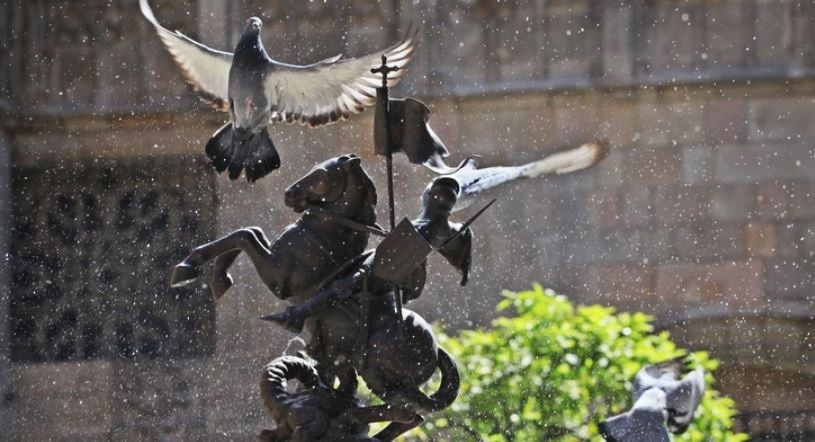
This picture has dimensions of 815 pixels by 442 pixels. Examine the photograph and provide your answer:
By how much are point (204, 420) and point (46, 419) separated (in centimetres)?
112

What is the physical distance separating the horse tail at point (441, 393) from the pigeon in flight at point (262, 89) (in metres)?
0.60

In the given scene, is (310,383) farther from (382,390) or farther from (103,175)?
(103,175)

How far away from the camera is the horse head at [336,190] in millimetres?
3867

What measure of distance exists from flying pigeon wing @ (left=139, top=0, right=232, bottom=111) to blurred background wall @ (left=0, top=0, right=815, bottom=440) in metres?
5.73

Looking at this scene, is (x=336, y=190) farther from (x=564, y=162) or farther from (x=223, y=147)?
(x=564, y=162)

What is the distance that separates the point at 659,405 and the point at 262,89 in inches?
110

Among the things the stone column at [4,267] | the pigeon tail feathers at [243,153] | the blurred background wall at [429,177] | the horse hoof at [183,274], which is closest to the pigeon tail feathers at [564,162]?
the pigeon tail feathers at [243,153]

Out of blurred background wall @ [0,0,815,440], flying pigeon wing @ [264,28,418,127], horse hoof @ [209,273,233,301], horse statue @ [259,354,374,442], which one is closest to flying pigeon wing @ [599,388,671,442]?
flying pigeon wing @ [264,28,418,127]

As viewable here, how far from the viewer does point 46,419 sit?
10797 millimetres

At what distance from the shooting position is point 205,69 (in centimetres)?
436

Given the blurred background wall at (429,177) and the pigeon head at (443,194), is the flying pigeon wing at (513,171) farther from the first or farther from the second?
the blurred background wall at (429,177)

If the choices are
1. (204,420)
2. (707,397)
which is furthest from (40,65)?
(707,397)

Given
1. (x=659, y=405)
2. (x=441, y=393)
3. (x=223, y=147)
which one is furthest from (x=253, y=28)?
(x=659, y=405)

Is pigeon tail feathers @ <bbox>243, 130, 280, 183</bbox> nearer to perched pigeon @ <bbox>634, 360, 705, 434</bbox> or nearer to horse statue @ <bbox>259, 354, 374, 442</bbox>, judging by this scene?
horse statue @ <bbox>259, 354, 374, 442</bbox>
